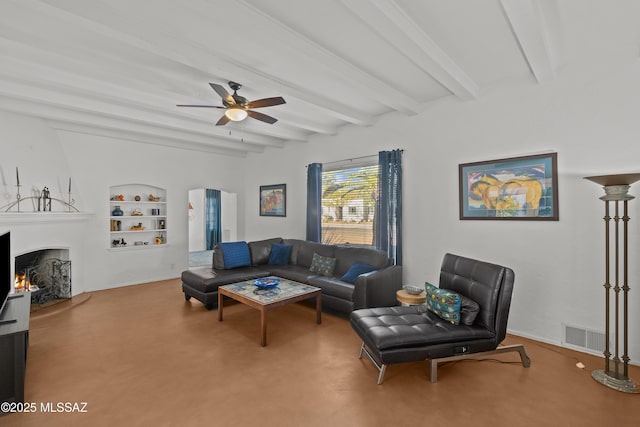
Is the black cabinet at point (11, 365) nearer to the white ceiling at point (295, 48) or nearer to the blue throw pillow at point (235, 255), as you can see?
the white ceiling at point (295, 48)

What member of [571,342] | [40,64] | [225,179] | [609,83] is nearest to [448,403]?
[571,342]

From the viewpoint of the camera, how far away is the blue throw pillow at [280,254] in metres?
5.32

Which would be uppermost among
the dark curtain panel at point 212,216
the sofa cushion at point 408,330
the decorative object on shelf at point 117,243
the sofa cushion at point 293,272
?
the dark curtain panel at point 212,216

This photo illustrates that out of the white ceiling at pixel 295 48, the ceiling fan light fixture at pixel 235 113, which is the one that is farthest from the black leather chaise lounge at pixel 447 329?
the ceiling fan light fixture at pixel 235 113


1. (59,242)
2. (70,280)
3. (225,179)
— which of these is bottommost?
(70,280)

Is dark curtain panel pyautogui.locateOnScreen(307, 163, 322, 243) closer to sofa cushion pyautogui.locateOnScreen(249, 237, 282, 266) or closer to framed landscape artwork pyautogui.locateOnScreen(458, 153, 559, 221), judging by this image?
sofa cushion pyautogui.locateOnScreen(249, 237, 282, 266)

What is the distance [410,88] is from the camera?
370 centimetres

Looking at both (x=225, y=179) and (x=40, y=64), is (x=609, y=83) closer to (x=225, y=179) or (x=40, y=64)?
(x=40, y=64)

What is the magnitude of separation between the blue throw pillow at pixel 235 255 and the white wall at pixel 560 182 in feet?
8.44

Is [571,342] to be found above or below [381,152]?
below

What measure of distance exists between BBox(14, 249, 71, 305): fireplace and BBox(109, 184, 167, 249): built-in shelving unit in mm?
837

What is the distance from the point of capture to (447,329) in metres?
2.56

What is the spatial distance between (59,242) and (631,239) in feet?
23.3

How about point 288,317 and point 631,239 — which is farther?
point 288,317
